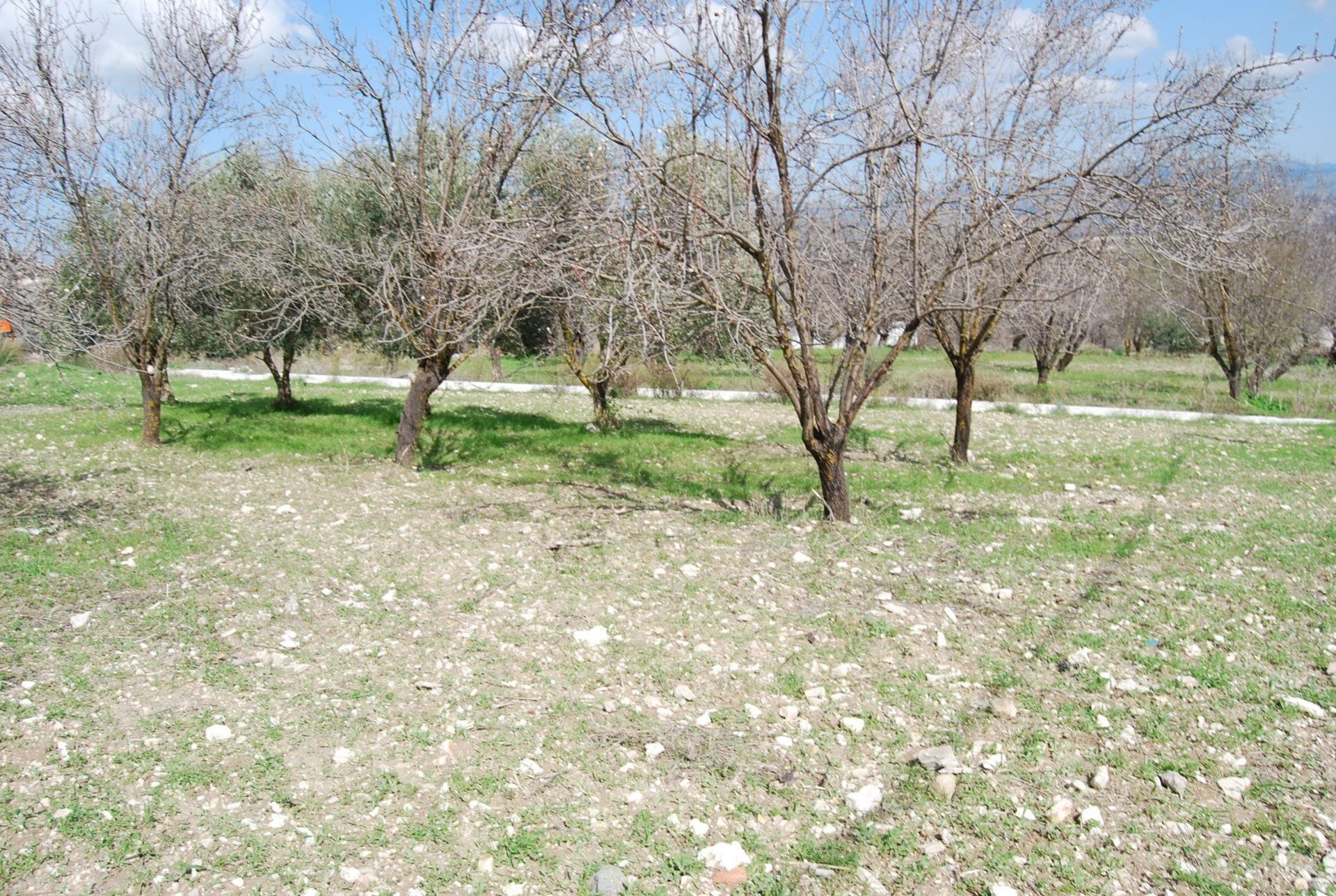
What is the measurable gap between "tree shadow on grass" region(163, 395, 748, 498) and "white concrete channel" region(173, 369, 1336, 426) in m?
6.56

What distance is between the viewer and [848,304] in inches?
323

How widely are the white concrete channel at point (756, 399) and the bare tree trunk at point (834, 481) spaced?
12.6 m

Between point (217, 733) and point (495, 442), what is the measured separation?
8.64 meters

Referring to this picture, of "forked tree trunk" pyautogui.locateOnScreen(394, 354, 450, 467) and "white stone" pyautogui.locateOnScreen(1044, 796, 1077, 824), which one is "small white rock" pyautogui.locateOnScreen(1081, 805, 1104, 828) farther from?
"forked tree trunk" pyautogui.locateOnScreen(394, 354, 450, 467)

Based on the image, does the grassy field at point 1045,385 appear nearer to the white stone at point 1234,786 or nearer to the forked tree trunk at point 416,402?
the forked tree trunk at point 416,402

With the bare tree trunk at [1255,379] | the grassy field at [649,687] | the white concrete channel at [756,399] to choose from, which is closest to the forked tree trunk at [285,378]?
the grassy field at [649,687]

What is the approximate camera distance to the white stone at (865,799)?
397cm

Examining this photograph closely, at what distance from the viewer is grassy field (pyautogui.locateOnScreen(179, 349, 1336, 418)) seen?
71.9 feet

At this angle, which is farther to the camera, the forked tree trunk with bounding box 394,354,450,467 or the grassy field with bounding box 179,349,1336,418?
the grassy field with bounding box 179,349,1336,418

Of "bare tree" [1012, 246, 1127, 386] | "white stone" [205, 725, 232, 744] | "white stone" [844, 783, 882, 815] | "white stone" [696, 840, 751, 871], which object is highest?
"bare tree" [1012, 246, 1127, 386]

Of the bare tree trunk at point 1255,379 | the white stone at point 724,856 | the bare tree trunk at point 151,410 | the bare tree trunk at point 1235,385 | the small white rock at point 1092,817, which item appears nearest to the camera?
the white stone at point 724,856

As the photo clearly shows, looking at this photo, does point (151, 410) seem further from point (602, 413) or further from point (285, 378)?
point (602, 413)

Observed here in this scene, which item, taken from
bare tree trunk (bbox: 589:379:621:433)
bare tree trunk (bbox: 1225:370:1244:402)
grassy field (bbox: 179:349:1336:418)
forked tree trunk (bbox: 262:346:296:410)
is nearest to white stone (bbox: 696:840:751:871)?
bare tree trunk (bbox: 589:379:621:433)

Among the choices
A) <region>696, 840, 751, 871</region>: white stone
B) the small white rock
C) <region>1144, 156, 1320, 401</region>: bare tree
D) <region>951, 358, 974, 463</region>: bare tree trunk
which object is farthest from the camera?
<region>951, 358, 974, 463</region>: bare tree trunk
